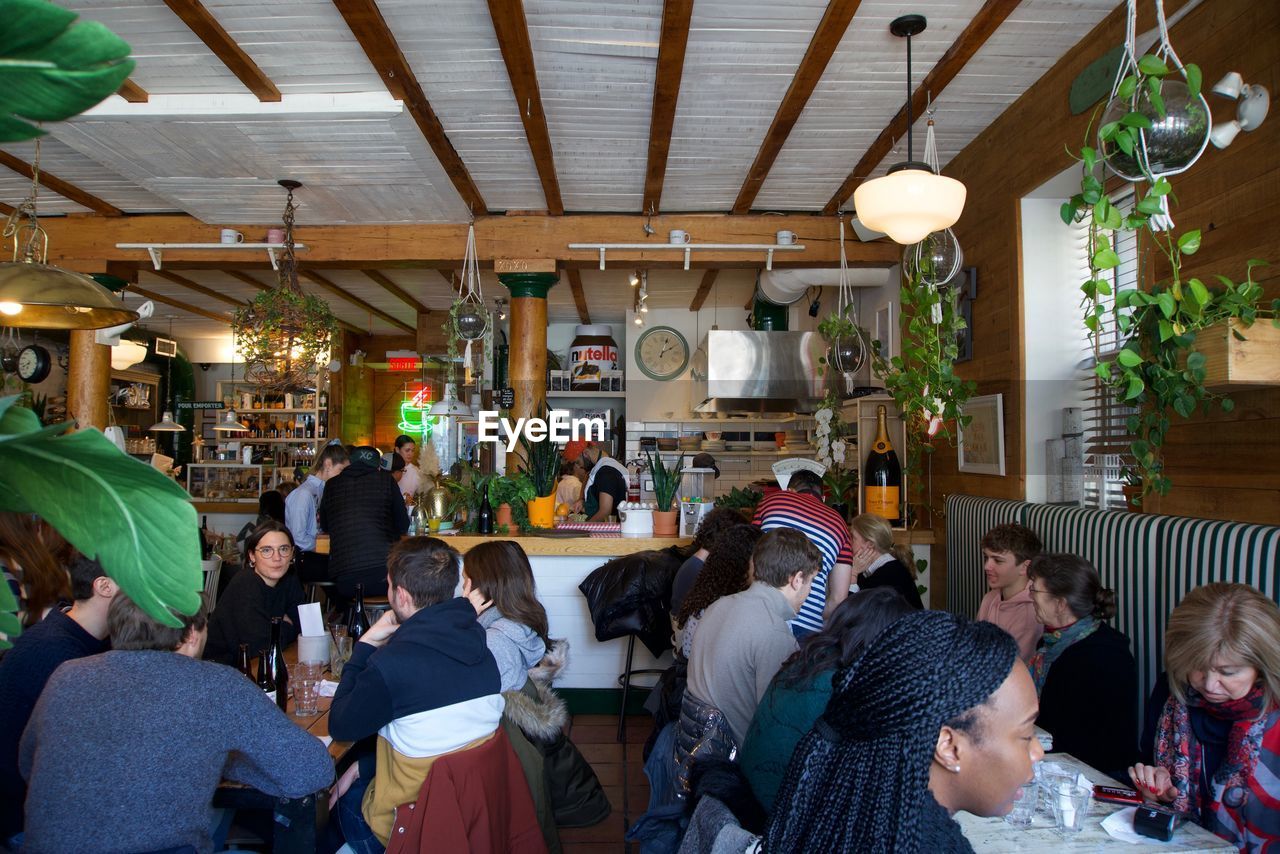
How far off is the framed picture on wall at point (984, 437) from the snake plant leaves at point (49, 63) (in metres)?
5.09

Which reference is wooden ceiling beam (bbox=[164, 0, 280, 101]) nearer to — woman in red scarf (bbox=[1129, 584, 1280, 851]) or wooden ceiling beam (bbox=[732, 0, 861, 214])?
wooden ceiling beam (bbox=[732, 0, 861, 214])

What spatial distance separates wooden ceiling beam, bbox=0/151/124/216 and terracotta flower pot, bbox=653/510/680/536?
4513 millimetres

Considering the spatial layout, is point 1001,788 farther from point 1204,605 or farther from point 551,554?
point 551,554

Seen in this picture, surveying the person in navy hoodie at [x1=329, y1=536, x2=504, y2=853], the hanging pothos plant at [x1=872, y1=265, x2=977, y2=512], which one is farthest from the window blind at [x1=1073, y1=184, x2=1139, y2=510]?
the person in navy hoodie at [x1=329, y1=536, x2=504, y2=853]

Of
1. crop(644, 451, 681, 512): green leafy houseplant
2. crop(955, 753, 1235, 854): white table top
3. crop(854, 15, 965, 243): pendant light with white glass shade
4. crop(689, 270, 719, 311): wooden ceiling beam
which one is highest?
crop(689, 270, 719, 311): wooden ceiling beam

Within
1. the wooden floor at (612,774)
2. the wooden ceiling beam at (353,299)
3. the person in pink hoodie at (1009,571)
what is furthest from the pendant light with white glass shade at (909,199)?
the wooden ceiling beam at (353,299)

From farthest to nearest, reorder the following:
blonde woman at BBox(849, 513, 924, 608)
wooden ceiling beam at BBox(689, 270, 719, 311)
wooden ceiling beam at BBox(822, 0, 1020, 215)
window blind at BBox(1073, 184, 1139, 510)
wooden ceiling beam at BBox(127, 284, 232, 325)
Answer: wooden ceiling beam at BBox(127, 284, 232, 325)
wooden ceiling beam at BBox(689, 270, 719, 311)
blonde woman at BBox(849, 513, 924, 608)
window blind at BBox(1073, 184, 1139, 510)
wooden ceiling beam at BBox(822, 0, 1020, 215)

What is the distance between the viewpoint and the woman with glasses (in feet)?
12.2

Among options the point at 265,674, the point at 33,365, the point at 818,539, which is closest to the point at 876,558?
the point at 818,539

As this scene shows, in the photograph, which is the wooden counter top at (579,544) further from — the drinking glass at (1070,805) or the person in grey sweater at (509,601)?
the drinking glass at (1070,805)

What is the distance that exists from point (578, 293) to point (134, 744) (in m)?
8.10

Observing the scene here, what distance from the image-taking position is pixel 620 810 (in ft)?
13.1

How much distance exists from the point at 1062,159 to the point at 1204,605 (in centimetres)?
277

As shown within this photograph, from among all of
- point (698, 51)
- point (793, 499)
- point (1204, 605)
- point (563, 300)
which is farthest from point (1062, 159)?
point (563, 300)
